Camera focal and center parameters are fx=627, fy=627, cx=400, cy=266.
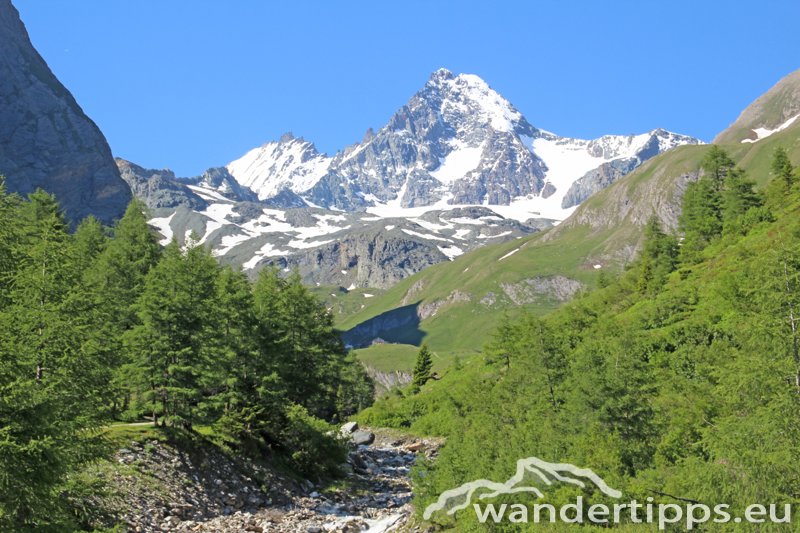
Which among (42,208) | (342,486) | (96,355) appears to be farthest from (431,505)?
(42,208)

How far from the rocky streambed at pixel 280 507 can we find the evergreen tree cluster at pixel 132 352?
3518 mm

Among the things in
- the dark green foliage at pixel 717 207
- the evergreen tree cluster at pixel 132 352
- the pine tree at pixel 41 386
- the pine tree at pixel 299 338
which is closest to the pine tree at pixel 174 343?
the evergreen tree cluster at pixel 132 352

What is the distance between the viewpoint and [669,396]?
34.3 meters

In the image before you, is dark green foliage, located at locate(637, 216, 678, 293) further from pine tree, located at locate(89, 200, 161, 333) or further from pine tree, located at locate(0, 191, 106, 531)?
pine tree, located at locate(0, 191, 106, 531)

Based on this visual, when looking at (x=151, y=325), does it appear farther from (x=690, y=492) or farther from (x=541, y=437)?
(x=690, y=492)

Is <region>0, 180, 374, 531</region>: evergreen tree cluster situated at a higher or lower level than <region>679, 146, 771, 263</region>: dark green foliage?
lower

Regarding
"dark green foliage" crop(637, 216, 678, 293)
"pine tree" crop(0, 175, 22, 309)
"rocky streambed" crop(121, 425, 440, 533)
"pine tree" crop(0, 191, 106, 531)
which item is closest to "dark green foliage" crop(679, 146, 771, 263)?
"dark green foliage" crop(637, 216, 678, 293)

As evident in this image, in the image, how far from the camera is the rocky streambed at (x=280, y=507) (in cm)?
3127

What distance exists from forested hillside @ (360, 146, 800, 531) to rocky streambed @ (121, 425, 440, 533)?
5648 millimetres

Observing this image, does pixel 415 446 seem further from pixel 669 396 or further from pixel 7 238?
pixel 7 238

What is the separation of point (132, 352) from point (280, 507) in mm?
12847

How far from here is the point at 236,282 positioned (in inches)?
2024

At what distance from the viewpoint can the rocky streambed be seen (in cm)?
3127

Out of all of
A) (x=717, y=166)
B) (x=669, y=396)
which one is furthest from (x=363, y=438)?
(x=717, y=166)
